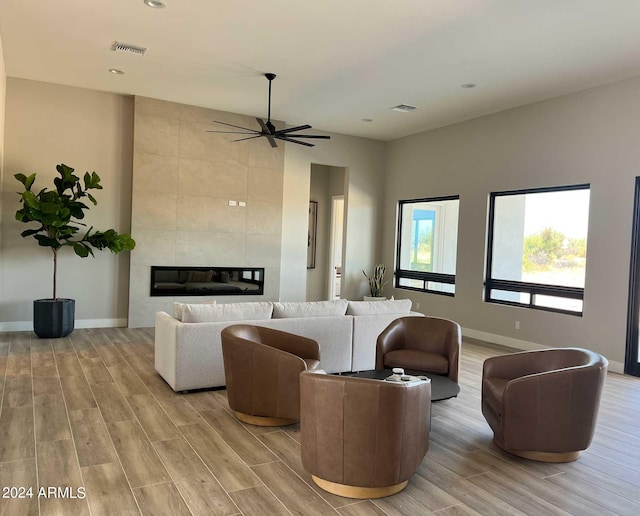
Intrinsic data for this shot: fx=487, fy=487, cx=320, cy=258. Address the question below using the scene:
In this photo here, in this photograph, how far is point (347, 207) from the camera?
955 centimetres

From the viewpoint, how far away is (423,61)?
546cm

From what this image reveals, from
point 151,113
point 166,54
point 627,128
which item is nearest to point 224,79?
point 166,54

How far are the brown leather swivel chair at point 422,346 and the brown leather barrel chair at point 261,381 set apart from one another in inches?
36.6

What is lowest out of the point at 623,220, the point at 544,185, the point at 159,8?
the point at 623,220

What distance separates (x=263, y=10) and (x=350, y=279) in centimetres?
600

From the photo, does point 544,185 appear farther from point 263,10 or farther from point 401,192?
point 263,10

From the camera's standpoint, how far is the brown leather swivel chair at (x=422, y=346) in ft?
Result: 13.7

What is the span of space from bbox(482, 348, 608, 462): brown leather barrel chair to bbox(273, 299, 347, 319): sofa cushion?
6.66 ft

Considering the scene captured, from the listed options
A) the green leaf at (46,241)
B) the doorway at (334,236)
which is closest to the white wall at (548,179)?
the doorway at (334,236)

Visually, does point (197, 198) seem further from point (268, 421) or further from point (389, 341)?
point (268, 421)

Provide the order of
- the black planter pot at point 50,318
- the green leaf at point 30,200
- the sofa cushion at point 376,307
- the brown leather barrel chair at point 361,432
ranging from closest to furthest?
the brown leather barrel chair at point 361,432 < the sofa cushion at point 376,307 < the green leaf at point 30,200 < the black planter pot at point 50,318

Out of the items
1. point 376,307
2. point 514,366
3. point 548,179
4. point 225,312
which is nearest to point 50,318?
point 225,312

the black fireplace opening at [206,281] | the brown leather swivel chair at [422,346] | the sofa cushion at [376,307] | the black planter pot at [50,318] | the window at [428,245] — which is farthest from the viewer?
the window at [428,245]

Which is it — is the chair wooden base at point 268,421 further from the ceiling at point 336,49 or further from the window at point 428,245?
the window at point 428,245
